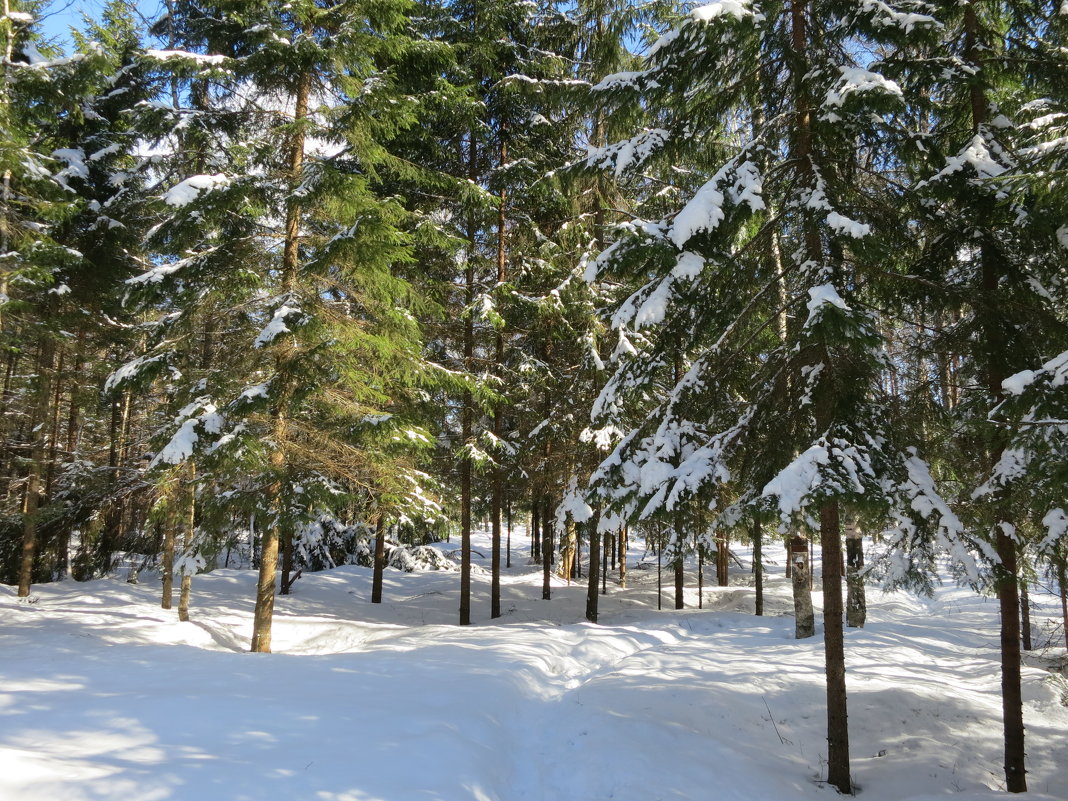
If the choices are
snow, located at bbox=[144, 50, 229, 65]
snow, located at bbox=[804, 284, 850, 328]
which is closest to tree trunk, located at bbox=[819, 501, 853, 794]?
snow, located at bbox=[804, 284, 850, 328]

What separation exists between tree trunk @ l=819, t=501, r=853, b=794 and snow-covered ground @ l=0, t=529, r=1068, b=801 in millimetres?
327

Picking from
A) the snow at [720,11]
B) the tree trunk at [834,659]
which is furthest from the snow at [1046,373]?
the snow at [720,11]

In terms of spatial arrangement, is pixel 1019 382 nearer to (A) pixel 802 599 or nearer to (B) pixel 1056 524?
(B) pixel 1056 524

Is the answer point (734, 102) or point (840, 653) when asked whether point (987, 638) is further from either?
point (734, 102)

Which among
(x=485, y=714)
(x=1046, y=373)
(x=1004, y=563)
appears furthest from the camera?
(x=485, y=714)

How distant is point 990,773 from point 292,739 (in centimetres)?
789

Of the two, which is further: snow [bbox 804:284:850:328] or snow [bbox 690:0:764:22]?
snow [bbox 690:0:764:22]

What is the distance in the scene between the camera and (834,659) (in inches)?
245

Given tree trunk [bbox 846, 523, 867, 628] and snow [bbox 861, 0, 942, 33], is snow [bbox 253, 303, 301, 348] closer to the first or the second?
snow [bbox 861, 0, 942, 33]

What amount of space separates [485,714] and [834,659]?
3.96 meters

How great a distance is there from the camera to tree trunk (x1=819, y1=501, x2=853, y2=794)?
20.3 feet

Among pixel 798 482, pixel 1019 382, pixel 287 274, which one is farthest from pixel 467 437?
pixel 1019 382

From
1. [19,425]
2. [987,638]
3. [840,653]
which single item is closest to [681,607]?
[987,638]

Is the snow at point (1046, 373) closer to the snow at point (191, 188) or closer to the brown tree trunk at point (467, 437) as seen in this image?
the snow at point (191, 188)
